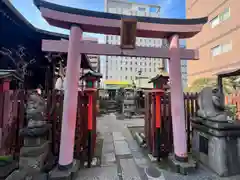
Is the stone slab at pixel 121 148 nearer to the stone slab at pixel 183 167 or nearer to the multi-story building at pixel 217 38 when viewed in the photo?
the stone slab at pixel 183 167

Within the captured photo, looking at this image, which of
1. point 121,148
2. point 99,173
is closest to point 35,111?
point 99,173

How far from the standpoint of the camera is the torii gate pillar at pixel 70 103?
2754mm

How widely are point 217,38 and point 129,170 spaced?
1799 cm

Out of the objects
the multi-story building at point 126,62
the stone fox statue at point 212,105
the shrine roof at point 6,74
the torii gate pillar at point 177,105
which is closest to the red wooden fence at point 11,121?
the shrine roof at point 6,74

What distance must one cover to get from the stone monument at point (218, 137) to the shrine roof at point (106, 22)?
1.83 meters

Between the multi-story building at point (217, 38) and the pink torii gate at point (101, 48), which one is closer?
the pink torii gate at point (101, 48)

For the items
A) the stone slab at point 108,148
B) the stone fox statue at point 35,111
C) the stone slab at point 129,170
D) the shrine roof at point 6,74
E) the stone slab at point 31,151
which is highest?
the shrine roof at point 6,74

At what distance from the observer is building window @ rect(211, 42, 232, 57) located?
1302cm

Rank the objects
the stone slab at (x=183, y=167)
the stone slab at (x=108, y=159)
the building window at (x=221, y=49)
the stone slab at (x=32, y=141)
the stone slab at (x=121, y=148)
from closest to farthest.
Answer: the stone slab at (x=32, y=141)
the stone slab at (x=183, y=167)
the stone slab at (x=108, y=159)
the stone slab at (x=121, y=148)
the building window at (x=221, y=49)

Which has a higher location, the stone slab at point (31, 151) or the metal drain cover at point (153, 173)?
the stone slab at point (31, 151)

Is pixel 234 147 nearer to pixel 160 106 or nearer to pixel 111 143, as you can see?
pixel 160 106

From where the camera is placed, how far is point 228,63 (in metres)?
12.8

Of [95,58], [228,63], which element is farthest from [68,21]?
[228,63]

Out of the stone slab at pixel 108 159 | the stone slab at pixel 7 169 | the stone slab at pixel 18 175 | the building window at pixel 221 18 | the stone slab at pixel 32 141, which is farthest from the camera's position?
the building window at pixel 221 18
